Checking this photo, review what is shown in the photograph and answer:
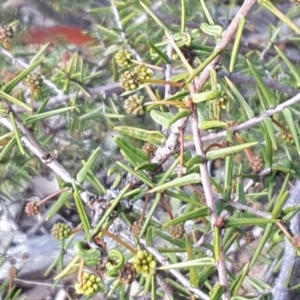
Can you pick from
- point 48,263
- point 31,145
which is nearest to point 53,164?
point 31,145

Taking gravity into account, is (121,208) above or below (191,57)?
below

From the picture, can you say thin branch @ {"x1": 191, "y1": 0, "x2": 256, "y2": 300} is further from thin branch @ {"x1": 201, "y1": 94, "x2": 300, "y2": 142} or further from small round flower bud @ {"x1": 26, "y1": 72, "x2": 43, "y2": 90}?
small round flower bud @ {"x1": 26, "y1": 72, "x2": 43, "y2": 90}

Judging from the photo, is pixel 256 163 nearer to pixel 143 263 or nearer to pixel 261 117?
pixel 261 117

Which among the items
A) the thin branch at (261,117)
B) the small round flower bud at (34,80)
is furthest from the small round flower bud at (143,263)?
the small round flower bud at (34,80)

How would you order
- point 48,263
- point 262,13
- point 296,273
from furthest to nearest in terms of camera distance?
point 262,13, point 48,263, point 296,273

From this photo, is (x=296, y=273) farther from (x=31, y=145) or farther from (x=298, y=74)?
(x=31, y=145)

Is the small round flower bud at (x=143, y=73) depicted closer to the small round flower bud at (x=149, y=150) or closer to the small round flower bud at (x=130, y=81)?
the small round flower bud at (x=130, y=81)

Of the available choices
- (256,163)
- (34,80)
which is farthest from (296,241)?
(34,80)

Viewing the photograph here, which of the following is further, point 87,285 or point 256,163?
point 256,163

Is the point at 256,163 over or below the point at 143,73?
below

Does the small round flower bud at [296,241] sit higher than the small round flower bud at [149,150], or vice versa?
the small round flower bud at [149,150]

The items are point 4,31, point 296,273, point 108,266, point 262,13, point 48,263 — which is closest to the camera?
point 108,266
